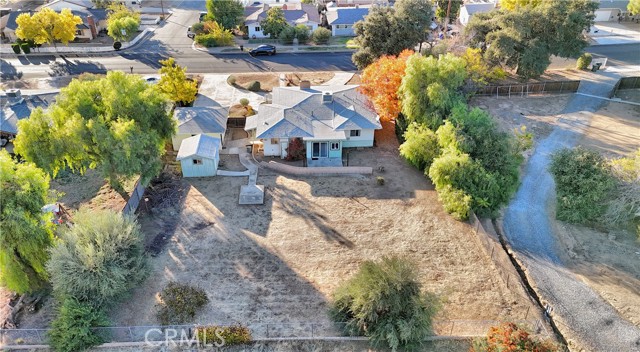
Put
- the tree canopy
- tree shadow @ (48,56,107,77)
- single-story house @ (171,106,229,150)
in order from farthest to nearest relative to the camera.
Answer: tree shadow @ (48,56,107,77)
the tree canopy
single-story house @ (171,106,229,150)

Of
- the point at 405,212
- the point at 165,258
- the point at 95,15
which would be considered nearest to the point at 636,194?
the point at 405,212

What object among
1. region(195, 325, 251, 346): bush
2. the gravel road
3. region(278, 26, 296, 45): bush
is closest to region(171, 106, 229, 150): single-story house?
region(195, 325, 251, 346): bush

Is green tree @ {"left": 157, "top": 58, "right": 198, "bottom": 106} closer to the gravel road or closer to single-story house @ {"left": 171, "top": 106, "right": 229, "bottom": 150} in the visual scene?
single-story house @ {"left": 171, "top": 106, "right": 229, "bottom": 150}

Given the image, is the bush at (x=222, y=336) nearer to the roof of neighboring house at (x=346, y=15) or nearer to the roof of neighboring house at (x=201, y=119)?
the roof of neighboring house at (x=201, y=119)

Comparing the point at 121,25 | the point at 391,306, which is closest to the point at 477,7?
the point at 121,25

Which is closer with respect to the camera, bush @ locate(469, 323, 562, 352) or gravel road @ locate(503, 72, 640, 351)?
bush @ locate(469, 323, 562, 352)

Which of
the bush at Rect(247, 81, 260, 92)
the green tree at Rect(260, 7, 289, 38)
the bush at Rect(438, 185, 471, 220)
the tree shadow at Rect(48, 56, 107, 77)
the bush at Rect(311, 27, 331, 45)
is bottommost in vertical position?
the bush at Rect(438, 185, 471, 220)

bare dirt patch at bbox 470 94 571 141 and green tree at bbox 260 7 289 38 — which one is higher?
green tree at bbox 260 7 289 38
